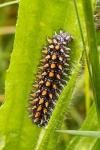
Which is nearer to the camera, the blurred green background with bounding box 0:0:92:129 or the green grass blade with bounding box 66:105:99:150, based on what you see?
the green grass blade with bounding box 66:105:99:150

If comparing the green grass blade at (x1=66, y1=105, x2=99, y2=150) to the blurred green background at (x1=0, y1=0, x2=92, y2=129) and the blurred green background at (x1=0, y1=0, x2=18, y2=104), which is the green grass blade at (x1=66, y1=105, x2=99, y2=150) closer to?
the blurred green background at (x1=0, y1=0, x2=92, y2=129)

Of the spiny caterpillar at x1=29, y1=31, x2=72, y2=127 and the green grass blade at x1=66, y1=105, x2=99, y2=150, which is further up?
the spiny caterpillar at x1=29, y1=31, x2=72, y2=127

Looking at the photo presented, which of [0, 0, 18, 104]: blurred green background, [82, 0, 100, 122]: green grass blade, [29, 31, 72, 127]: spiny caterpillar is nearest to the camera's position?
[82, 0, 100, 122]: green grass blade

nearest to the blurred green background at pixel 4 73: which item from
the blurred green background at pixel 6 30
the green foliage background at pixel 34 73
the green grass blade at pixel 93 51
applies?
the blurred green background at pixel 6 30

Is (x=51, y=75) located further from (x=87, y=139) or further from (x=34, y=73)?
(x=87, y=139)

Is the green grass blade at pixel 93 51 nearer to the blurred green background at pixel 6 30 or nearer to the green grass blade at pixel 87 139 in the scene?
the green grass blade at pixel 87 139

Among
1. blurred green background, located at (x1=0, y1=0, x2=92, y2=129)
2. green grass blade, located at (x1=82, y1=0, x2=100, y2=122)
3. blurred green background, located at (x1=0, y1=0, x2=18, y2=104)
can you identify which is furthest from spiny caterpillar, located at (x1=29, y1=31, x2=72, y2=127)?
blurred green background, located at (x1=0, y1=0, x2=18, y2=104)

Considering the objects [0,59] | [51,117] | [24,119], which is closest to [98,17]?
[51,117]

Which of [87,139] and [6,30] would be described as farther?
[6,30]

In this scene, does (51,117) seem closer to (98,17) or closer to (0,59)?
(98,17)

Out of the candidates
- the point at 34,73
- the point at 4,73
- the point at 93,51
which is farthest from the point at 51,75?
the point at 4,73
